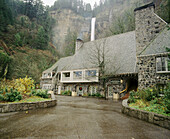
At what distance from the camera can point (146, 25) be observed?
11.0 metres

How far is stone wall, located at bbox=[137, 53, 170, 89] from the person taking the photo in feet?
29.6

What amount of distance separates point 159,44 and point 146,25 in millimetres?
2555

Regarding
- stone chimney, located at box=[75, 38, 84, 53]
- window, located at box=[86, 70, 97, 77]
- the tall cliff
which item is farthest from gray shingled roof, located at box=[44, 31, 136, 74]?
the tall cliff

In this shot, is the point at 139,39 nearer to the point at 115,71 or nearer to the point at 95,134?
the point at 115,71

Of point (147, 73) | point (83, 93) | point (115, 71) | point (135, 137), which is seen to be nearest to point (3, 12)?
point (83, 93)

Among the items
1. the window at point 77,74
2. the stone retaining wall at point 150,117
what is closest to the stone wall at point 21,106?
the stone retaining wall at point 150,117

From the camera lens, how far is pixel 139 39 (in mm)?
11164

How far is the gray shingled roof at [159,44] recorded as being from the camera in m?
9.26

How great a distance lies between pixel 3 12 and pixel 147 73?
137ft

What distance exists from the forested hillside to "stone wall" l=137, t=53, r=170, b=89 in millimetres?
18421

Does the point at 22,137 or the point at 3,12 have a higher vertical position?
the point at 3,12

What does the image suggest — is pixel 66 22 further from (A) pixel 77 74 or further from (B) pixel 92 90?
(B) pixel 92 90

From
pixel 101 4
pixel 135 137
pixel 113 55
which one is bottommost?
pixel 135 137

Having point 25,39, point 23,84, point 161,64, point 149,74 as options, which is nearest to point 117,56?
point 149,74
